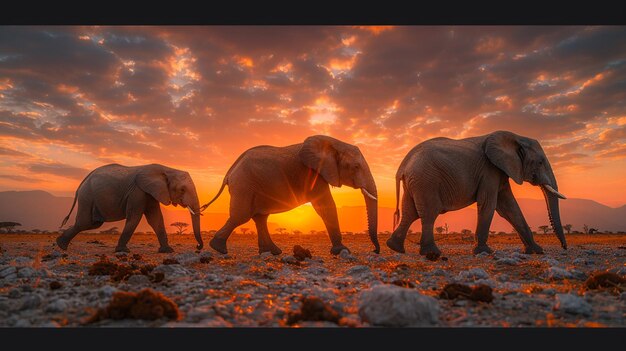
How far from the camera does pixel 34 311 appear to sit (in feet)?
21.1

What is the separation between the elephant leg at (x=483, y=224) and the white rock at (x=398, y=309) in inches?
454

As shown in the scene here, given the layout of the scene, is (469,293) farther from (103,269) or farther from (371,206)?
(103,269)

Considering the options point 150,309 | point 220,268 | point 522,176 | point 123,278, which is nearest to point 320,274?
point 220,268

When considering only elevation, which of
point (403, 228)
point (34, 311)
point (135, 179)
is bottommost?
point (34, 311)

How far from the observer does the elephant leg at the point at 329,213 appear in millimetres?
16562

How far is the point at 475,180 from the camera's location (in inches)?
659

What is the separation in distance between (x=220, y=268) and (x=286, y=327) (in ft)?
24.3

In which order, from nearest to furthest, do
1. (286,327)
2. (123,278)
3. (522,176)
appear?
(286,327), (123,278), (522,176)

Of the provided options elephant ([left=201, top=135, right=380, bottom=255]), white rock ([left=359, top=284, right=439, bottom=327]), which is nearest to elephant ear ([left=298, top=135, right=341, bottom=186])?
elephant ([left=201, top=135, right=380, bottom=255])

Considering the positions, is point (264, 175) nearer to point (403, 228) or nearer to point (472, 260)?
point (403, 228)

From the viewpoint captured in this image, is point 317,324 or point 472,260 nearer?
point 317,324

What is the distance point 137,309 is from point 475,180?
14.9 metres

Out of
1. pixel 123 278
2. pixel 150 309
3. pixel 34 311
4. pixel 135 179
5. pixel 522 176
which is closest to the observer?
pixel 150 309

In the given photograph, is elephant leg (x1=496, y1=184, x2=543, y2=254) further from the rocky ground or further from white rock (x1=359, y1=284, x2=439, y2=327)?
white rock (x1=359, y1=284, x2=439, y2=327)
